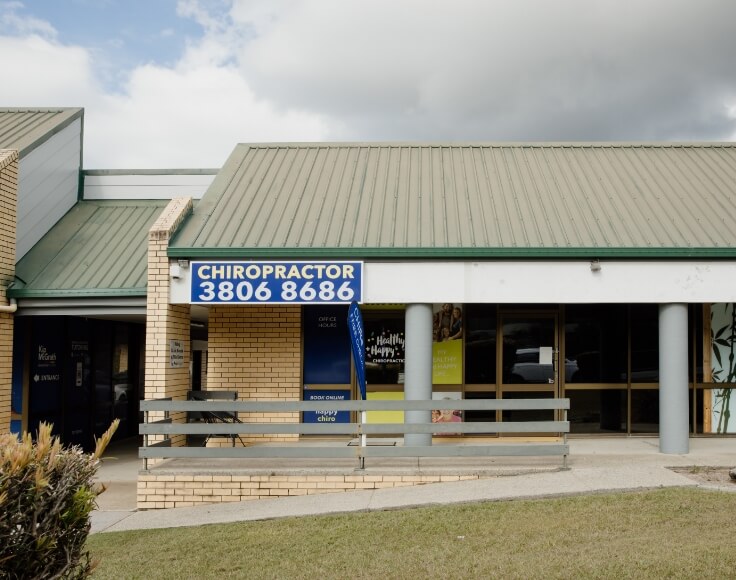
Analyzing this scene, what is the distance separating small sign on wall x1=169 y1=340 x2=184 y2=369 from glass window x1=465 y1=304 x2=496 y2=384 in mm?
4807

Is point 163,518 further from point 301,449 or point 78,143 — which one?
point 78,143

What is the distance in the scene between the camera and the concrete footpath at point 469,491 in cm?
844

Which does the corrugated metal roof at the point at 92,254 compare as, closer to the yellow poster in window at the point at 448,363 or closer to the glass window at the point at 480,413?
the yellow poster in window at the point at 448,363

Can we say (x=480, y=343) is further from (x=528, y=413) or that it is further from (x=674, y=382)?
(x=674, y=382)

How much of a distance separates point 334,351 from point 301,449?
336 centimetres

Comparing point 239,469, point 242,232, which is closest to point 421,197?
point 242,232

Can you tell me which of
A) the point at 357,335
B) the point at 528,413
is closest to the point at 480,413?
the point at 528,413

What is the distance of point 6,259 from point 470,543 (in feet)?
30.5

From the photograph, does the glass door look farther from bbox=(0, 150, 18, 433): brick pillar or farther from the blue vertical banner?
bbox=(0, 150, 18, 433): brick pillar

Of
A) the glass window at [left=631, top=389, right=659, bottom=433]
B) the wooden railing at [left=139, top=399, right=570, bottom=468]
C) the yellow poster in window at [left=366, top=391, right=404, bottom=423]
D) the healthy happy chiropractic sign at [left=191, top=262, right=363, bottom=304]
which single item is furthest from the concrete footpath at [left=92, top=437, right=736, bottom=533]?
the yellow poster in window at [left=366, top=391, right=404, bottom=423]

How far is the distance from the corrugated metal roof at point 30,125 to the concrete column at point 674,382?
1124cm

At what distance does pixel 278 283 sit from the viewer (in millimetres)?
11023

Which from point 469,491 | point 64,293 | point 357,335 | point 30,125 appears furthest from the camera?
point 30,125

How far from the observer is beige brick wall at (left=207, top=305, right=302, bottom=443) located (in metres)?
12.7
